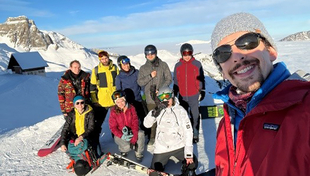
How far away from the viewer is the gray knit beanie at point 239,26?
1399 millimetres

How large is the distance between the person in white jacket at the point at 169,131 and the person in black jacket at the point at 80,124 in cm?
120

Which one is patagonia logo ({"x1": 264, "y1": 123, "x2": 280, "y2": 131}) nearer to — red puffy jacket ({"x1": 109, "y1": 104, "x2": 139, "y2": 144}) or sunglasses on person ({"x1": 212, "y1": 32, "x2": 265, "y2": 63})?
sunglasses on person ({"x1": 212, "y1": 32, "x2": 265, "y2": 63})

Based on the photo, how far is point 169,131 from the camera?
365cm

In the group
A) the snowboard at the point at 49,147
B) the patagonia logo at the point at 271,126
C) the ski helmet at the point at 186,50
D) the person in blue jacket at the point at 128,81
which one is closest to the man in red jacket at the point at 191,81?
the ski helmet at the point at 186,50

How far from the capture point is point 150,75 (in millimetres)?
4535

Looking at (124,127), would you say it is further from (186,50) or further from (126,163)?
(186,50)

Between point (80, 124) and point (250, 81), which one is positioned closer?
point (250, 81)

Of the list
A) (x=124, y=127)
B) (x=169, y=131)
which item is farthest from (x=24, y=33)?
(x=169, y=131)

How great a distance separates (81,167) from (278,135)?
11.2 feet

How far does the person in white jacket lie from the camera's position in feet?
11.7

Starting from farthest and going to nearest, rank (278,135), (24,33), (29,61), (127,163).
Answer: (24,33) → (29,61) → (127,163) → (278,135)

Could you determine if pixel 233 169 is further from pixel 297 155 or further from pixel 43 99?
pixel 43 99

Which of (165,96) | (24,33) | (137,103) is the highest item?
(24,33)

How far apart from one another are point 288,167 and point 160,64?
153 inches
